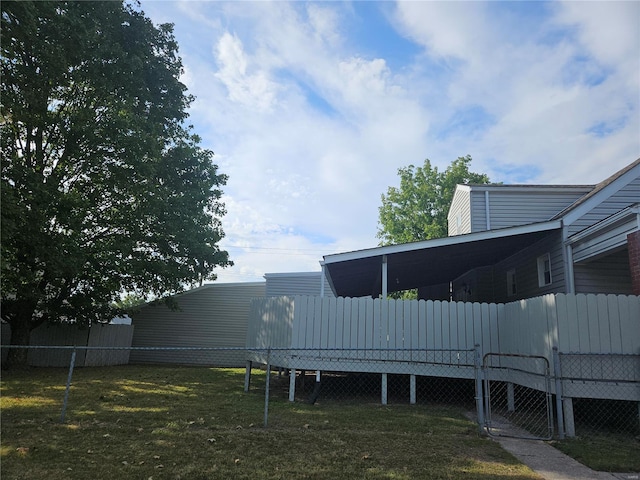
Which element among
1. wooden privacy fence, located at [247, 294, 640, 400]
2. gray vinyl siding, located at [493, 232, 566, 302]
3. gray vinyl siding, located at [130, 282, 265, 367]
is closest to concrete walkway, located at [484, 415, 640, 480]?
wooden privacy fence, located at [247, 294, 640, 400]

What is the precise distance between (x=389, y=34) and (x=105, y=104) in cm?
1090

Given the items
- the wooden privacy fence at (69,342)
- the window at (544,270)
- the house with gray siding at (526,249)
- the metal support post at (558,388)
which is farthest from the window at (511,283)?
the wooden privacy fence at (69,342)

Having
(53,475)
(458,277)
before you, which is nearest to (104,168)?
(53,475)

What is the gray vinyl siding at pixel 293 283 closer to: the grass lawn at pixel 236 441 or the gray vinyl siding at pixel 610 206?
the grass lawn at pixel 236 441

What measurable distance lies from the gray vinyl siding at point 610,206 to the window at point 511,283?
11.8ft

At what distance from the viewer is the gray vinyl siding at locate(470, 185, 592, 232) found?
49.1ft

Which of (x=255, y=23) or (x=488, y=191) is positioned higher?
(x=255, y=23)

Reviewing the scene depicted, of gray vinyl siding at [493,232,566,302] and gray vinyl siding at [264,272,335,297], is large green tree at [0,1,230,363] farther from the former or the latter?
gray vinyl siding at [493,232,566,302]

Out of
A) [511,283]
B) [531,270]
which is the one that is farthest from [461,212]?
[531,270]

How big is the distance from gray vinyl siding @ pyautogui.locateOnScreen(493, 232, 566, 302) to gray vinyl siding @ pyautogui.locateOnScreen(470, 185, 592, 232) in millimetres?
1475

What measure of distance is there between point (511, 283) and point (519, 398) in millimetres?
6024

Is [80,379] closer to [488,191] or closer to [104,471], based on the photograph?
[104,471]

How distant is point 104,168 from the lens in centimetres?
1586

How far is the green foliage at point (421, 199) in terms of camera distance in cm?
3370
